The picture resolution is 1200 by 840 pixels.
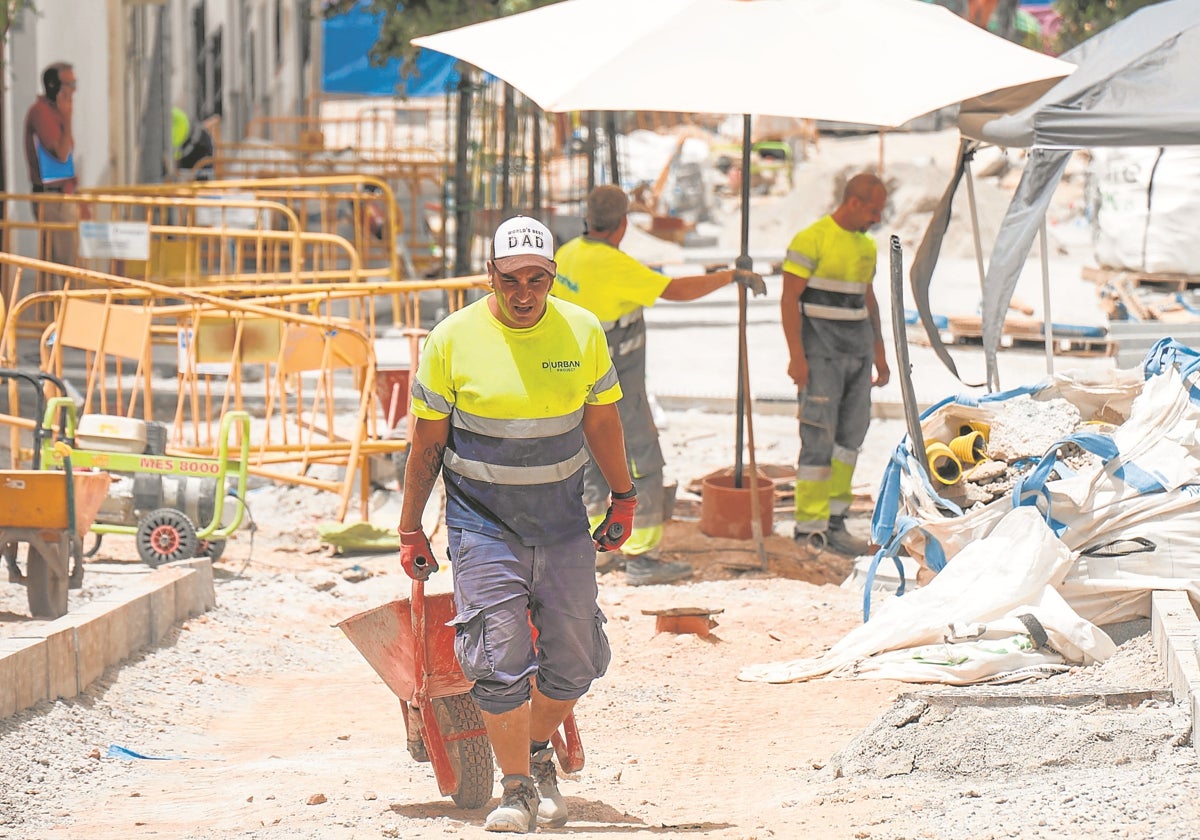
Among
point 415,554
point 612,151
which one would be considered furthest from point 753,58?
point 612,151

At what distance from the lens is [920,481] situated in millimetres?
6965

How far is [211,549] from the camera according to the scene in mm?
8391

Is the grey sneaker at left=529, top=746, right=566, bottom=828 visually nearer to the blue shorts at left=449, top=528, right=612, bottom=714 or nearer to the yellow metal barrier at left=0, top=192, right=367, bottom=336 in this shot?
the blue shorts at left=449, top=528, right=612, bottom=714

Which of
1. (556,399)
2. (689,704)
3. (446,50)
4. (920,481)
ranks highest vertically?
(446,50)

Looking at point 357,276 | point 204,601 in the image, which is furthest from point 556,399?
point 357,276

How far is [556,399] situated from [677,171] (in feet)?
82.3

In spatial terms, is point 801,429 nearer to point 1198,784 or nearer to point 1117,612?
point 1117,612

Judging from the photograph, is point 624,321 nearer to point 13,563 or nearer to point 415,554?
point 13,563

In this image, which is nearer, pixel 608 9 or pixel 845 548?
pixel 608 9

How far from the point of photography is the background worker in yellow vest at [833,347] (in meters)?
8.66

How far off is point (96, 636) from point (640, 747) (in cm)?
216

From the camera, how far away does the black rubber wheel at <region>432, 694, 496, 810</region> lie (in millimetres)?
4898

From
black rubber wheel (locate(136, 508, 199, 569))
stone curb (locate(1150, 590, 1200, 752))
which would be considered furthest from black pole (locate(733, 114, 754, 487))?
black rubber wheel (locate(136, 508, 199, 569))

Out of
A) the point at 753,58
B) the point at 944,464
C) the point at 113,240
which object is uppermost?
the point at 753,58
